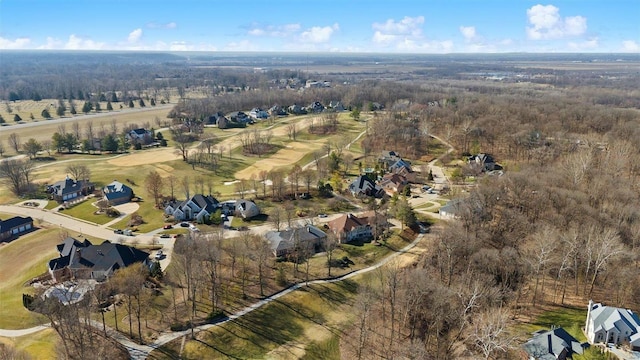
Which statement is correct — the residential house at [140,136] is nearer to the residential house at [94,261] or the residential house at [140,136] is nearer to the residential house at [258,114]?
the residential house at [258,114]

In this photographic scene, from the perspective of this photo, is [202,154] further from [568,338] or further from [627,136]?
[627,136]

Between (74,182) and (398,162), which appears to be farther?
(398,162)

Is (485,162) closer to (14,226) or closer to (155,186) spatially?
(155,186)

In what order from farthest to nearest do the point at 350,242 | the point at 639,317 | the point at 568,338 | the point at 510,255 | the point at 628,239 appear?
the point at 350,242 → the point at 628,239 → the point at 510,255 → the point at 639,317 → the point at 568,338

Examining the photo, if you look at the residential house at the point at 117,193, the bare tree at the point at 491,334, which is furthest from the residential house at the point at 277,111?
the bare tree at the point at 491,334

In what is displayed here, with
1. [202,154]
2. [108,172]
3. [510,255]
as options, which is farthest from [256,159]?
[510,255]

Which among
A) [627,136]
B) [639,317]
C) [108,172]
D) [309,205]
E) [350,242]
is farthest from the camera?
[627,136]
